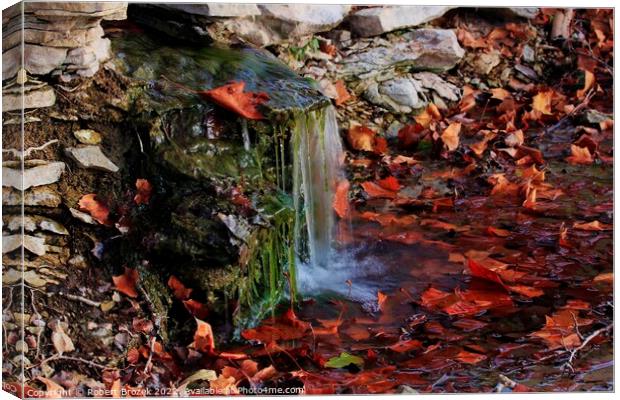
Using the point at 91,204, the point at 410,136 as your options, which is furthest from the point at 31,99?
the point at 410,136

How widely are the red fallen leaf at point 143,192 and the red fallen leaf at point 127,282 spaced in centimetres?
24

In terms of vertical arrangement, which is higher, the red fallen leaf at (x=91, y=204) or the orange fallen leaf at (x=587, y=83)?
the orange fallen leaf at (x=587, y=83)

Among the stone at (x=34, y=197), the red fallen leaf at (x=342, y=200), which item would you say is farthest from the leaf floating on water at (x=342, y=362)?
the stone at (x=34, y=197)

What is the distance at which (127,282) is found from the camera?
3.68m

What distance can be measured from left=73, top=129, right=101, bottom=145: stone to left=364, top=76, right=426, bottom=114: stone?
99cm

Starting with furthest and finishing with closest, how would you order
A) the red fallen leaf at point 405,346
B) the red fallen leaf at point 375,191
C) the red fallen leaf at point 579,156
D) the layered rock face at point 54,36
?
the red fallen leaf at point 579,156, the red fallen leaf at point 375,191, the red fallen leaf at point 405,346, the layered rock face at point 54,36

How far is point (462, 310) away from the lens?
3855 millimetres

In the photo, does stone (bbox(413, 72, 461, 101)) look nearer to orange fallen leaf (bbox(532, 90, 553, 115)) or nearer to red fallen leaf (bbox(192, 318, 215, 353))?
orange fallen leaf (bbox(532, 90, 553, 115))

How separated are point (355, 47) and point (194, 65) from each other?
1.96ft

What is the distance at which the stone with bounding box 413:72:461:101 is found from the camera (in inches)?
156

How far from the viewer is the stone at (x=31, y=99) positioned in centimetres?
356

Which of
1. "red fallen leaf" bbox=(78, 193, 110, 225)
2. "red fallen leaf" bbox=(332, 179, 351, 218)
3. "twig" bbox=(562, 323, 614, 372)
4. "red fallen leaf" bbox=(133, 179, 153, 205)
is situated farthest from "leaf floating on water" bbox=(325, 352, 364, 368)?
"red fallen leaf" bbox=(78, 193, 110, 225)

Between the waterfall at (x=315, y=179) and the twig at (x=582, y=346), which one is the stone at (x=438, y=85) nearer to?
the waterfall at (x=315, y=179)

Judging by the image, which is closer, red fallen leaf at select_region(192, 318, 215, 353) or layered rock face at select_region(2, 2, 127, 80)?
layered rock face at select_region(2, 2, 127, 80)
